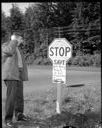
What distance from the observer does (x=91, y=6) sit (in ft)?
20.5

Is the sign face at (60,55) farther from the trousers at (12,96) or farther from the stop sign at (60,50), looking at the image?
the trousers at (12,96)

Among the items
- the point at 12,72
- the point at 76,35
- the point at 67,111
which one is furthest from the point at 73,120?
the point at 76,35

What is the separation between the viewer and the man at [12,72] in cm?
501

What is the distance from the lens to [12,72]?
16.5 ft

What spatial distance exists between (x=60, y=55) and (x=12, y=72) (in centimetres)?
78

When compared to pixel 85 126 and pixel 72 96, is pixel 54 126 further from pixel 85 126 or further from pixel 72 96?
pixel 72 96

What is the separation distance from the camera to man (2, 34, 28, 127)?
197 inches

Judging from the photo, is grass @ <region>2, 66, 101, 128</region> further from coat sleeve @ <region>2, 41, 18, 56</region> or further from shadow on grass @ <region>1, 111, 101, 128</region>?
coat sleeve @ <region>2, 41, 18, 56</region>

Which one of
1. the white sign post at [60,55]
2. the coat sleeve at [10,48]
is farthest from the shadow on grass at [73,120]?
the coat sleeve at [10,48]

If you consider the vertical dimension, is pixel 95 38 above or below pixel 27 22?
below

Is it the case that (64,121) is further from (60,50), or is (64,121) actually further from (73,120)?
(60,50)

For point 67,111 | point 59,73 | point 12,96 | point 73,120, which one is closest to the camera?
point 73,120

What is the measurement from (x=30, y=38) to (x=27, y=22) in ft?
6.11

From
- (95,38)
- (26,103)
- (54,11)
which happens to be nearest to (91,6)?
(95,38)
